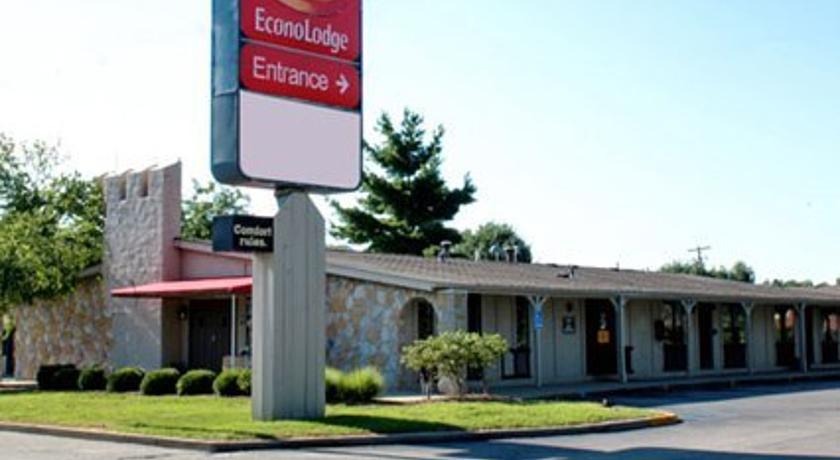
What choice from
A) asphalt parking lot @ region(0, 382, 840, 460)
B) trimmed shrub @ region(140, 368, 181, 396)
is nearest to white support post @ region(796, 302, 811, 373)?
asphalt parking lot @ region(0, 382, 840, 460)

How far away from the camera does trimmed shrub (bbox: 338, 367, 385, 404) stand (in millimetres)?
22406

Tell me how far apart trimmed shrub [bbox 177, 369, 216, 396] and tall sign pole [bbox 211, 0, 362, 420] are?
24.7ft

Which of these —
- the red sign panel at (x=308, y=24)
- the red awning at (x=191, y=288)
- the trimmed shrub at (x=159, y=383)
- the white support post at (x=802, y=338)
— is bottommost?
the trimmed shrub at (x=159, y=383)

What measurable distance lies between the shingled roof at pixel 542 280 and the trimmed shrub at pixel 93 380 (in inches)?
258

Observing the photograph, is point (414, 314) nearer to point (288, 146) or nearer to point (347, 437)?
point (288, 146)

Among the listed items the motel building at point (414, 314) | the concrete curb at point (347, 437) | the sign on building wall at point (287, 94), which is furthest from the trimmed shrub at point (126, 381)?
the sign on building wall at point (287, 94)

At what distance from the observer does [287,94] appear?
18797 millimetres

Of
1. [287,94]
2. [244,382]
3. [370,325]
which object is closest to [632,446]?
[287,94]

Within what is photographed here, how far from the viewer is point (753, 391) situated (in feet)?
89.5

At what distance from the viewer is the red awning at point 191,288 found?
27.6 meters

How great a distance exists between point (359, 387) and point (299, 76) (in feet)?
22.1

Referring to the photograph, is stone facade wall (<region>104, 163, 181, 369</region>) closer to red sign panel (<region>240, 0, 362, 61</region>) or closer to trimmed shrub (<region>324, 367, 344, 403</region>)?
trimmed shrub (<region>324, 367, 344, 403</region>)

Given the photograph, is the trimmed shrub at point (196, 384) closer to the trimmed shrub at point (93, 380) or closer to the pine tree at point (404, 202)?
the trimmed shrub at point (93, 380)

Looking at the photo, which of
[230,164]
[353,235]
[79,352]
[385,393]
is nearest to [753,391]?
[385,393]
